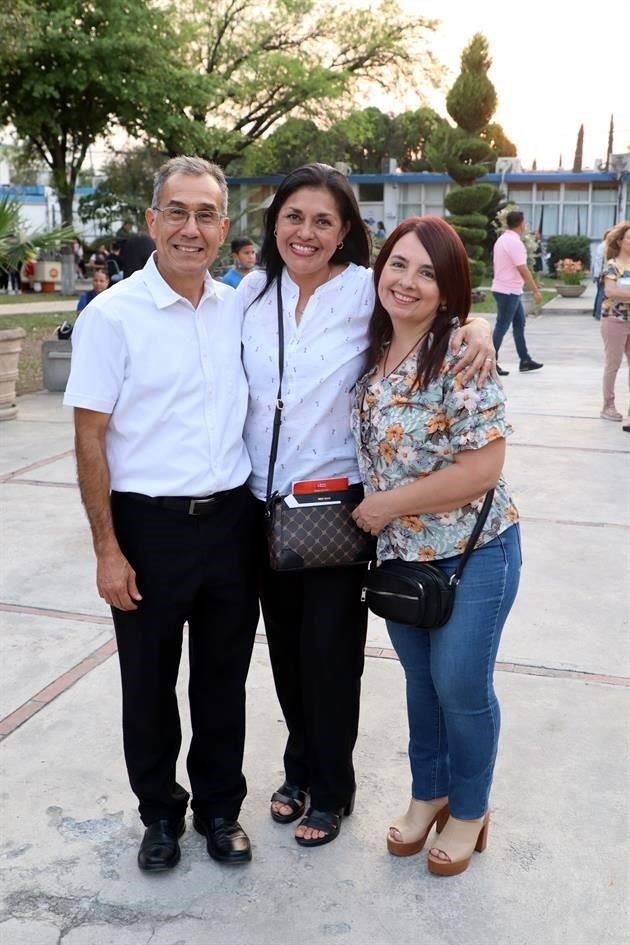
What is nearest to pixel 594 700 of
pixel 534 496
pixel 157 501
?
pixel 157 501

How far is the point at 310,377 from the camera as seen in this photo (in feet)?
7.96

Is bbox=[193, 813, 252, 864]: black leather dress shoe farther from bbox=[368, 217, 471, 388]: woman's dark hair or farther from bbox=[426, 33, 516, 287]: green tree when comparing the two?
bbox=[426, 33, 516, 287]: green tree

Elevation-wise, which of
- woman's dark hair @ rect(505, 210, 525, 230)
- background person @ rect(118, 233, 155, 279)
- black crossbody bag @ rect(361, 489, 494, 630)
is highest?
woman's dark hair @ rect(505, 210, 525, 230)

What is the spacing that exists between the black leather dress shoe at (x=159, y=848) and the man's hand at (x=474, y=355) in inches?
55.9

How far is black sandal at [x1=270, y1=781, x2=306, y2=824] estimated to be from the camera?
2.75 meters

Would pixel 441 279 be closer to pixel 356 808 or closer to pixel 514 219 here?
pixel 356 808

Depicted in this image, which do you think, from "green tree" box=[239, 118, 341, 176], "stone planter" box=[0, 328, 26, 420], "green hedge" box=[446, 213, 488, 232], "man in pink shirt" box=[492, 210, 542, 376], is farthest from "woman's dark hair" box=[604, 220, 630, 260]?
"green tree" box=[239, 118, 341, 176]

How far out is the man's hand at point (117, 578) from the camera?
7.68 feet

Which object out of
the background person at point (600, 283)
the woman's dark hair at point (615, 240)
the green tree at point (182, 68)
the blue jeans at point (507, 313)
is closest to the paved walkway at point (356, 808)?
the woman's dark hair at point (615, 240)

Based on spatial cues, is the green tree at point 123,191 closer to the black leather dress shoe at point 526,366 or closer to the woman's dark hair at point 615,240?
the black leather dress shoe at point 526,366

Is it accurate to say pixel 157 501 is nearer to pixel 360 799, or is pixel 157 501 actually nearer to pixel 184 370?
pixel 184 370

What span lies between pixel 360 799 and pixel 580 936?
30.7 inches

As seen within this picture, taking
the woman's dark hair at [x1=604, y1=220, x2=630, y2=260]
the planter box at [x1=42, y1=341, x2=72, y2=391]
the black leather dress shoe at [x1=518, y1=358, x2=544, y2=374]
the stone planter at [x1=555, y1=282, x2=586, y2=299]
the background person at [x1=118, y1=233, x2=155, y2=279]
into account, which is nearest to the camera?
the background person at [x1=118, y1=233, x2=155, y2=279]

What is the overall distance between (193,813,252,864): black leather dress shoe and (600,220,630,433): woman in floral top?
6.40 m
